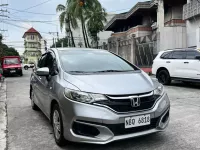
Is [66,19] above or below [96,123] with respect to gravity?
above

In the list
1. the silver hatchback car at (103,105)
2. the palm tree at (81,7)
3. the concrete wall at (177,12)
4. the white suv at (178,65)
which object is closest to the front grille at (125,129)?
the silver hatchback car at (103,105)

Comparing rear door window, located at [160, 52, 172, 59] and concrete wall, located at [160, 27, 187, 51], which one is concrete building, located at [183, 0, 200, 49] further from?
rear door window, located at [160, 52, 172, 59]

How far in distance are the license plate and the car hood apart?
1.17ft

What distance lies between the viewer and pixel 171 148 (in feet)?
12.9

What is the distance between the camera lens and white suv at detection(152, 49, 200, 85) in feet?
34.1

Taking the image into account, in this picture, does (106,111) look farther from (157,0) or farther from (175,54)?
(157,0)

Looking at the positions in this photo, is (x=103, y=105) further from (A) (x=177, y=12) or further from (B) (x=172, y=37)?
(A) (x=177, y=12)

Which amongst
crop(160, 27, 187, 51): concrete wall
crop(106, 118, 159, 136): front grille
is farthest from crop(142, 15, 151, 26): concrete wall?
crop(106, 118, 159, 136): front grille

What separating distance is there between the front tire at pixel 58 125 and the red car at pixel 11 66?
18997 millimetres

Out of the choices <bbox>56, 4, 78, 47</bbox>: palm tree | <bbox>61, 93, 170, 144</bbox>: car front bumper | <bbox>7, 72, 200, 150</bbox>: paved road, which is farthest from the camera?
<bbox>56, 4, 78, 47</bbox>: palm tree

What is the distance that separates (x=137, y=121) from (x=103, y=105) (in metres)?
0.54

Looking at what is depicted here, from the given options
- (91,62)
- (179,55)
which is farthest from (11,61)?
(91,62)

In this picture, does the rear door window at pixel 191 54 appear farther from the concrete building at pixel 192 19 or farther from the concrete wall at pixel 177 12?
the concrete wall at pixel 177 12

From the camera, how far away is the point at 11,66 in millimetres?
22406
